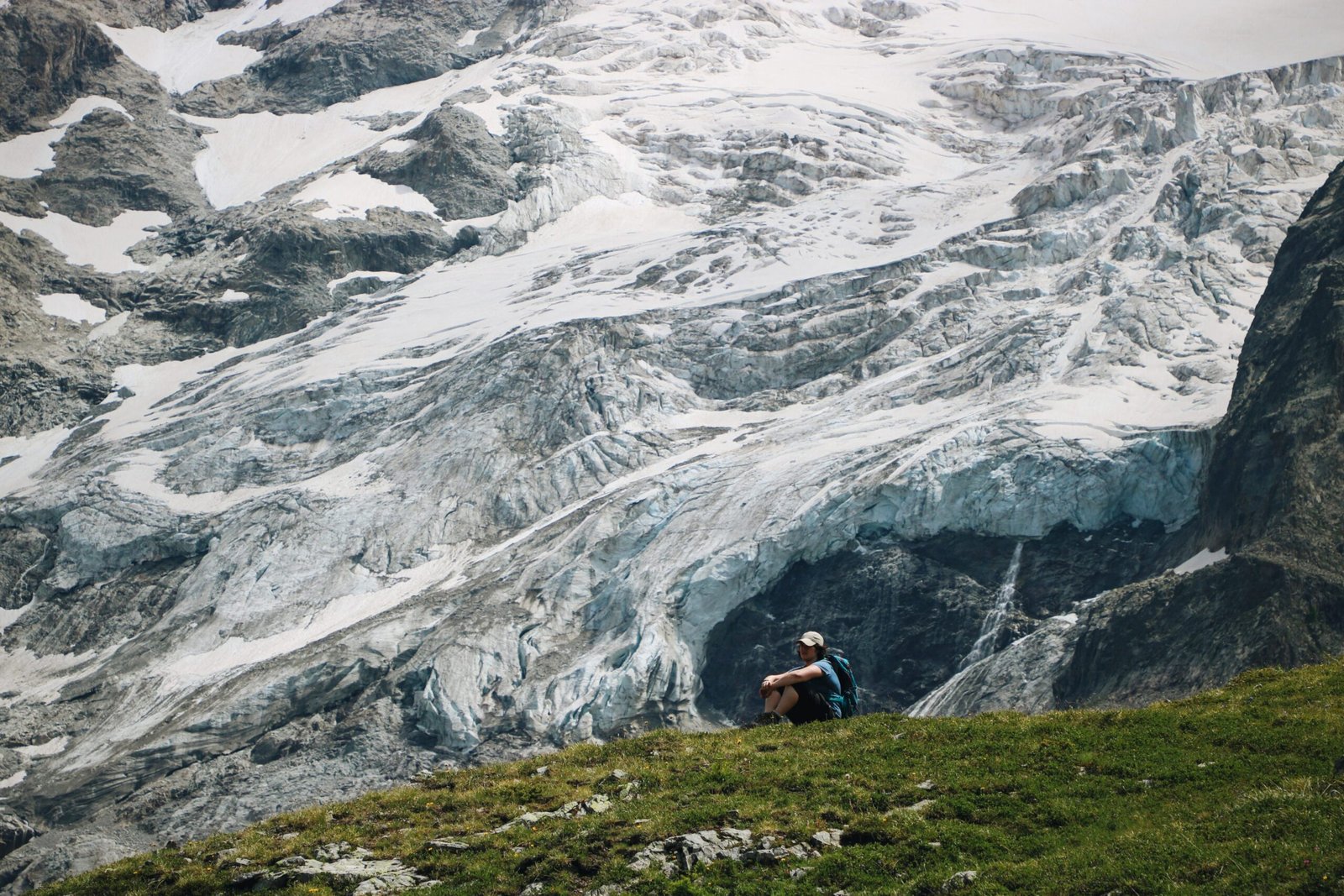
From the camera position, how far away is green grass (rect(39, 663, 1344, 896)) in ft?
52.6

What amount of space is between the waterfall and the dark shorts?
55.3 metres

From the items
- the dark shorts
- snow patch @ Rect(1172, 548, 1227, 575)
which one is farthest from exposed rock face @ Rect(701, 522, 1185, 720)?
the dark shorts

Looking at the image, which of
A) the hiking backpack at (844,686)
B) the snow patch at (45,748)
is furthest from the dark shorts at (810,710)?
the snow patch at (45,748)

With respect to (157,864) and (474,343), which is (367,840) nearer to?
(157,864)

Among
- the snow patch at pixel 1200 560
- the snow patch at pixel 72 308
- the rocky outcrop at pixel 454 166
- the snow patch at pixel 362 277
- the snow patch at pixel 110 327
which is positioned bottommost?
the snow patch at pixel 110 327

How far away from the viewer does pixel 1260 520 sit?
6844 cm

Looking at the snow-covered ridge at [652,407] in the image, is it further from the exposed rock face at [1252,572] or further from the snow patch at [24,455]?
the exposed rock face at [1252,572]

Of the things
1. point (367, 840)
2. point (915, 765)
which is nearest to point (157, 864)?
point (367, 840)

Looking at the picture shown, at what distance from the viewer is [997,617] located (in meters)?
80.2

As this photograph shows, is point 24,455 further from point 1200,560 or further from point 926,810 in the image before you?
point 926,810

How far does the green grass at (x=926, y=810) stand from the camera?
16.0 metres

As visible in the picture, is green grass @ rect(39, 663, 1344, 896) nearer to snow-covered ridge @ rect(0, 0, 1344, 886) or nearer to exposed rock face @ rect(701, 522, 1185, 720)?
exposed rock face @ rect(701, 522, 1185, 720)

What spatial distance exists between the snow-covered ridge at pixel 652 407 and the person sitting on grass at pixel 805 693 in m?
54.5

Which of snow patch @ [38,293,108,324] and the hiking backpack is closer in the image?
the hiking backpack
